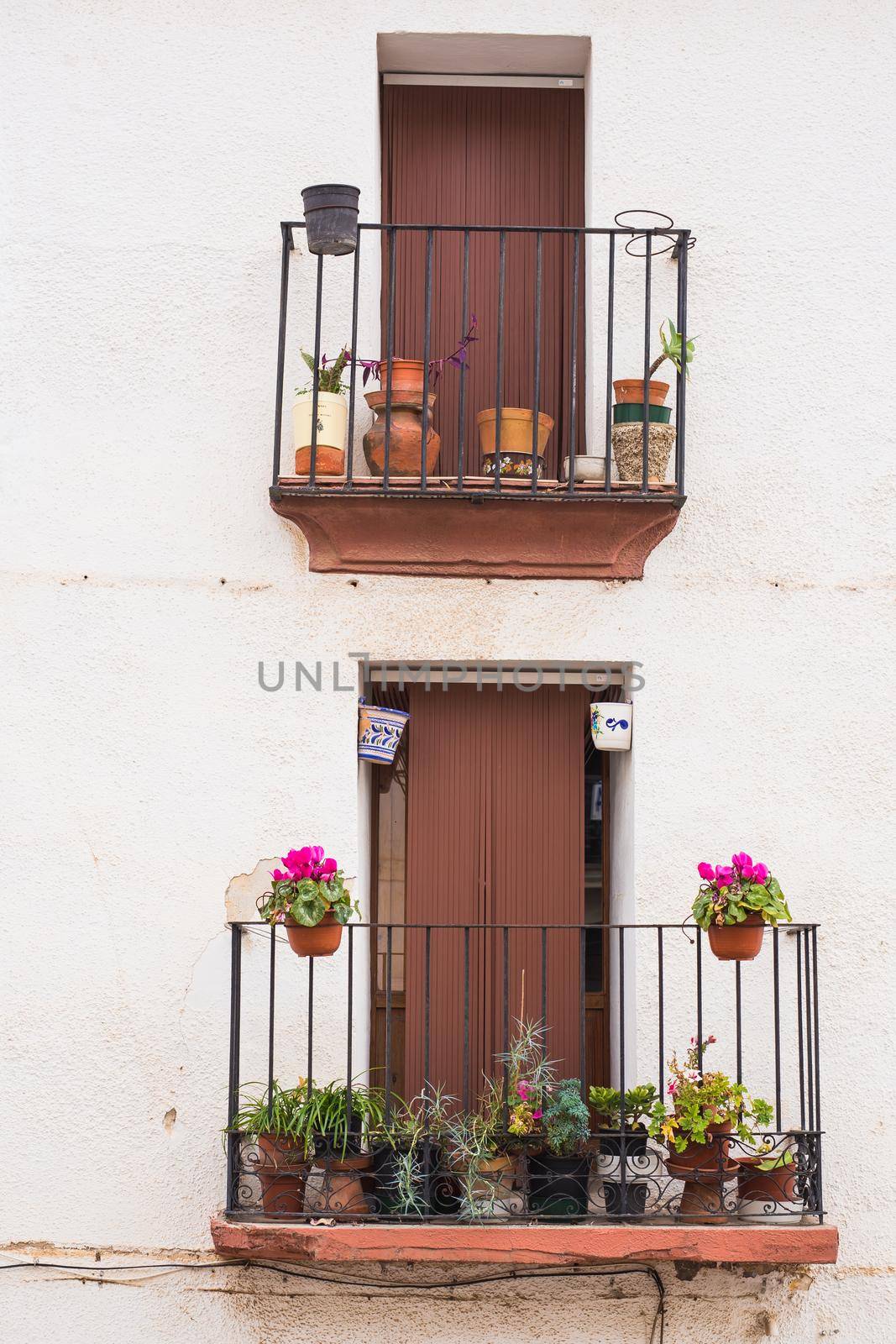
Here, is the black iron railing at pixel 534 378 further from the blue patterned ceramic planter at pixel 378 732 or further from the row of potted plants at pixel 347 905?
the row of potted plants at pixel 347 905

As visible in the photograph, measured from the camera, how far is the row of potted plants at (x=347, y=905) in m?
4.82

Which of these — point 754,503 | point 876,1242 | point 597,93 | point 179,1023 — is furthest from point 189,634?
point 876,1242

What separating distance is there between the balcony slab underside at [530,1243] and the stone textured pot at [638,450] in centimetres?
264

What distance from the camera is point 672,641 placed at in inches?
217

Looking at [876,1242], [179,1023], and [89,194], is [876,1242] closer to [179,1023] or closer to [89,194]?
[179,1023]

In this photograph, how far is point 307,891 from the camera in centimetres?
480

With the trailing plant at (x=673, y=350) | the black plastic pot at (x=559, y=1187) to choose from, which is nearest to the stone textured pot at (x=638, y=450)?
the trailing plant at (x=673, y=350)

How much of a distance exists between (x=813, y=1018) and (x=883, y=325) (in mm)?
2665

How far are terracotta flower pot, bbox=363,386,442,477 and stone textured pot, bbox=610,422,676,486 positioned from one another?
28.5 inches

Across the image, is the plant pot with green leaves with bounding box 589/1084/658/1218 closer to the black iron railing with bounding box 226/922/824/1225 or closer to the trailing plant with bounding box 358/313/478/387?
the black iron railing with bounding box 226/922/824/1225

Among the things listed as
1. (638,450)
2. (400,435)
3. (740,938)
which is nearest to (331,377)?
(400,435)

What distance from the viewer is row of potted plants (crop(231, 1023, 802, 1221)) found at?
486 cm

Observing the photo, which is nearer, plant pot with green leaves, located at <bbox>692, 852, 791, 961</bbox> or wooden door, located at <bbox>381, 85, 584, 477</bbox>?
plant pot with green leaves, located at <bbox>692, 852, 791, 961</bbox>

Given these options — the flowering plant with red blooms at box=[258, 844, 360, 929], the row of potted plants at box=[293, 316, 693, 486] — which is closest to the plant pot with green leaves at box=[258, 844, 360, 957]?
the flowering plant with red blooms at box=[258, 844, 360, 929]
